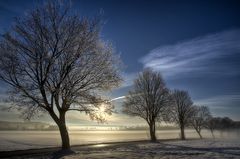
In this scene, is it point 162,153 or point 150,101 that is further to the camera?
point 150,101

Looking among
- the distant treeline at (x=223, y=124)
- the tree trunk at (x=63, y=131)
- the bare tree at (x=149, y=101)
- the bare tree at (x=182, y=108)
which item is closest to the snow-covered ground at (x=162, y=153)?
the tree trunk at (x=63, y=131)

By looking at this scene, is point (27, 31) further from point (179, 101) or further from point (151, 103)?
point (179, 101)

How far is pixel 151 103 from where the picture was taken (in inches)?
1745

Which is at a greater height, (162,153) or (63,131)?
(63,131)

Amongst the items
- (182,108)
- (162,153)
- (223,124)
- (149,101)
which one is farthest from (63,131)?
(223,124)

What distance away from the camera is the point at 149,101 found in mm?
44469

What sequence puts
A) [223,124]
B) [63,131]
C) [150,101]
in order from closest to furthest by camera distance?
1. [63,131]
2. [150,101]
3. [223,124]

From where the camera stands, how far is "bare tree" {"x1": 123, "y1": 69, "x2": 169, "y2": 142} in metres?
44.2

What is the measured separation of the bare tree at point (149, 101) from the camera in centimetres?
4422

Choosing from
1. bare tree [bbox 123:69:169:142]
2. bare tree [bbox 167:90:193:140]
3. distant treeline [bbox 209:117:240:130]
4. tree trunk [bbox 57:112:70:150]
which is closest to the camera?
tree trunk [bbox 57:112:70:150]

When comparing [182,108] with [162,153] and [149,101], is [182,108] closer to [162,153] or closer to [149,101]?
[149,101]

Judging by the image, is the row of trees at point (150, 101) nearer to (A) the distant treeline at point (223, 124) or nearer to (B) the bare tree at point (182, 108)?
(B) the bare tree at point (182, 108)

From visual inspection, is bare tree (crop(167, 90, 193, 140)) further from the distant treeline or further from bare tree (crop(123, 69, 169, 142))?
the distant treeline

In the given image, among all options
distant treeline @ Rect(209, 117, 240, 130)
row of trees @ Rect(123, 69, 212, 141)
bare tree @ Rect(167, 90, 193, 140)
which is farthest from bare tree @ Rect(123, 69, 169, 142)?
distant treeline @ Rect(209, 117, 240, 130)
